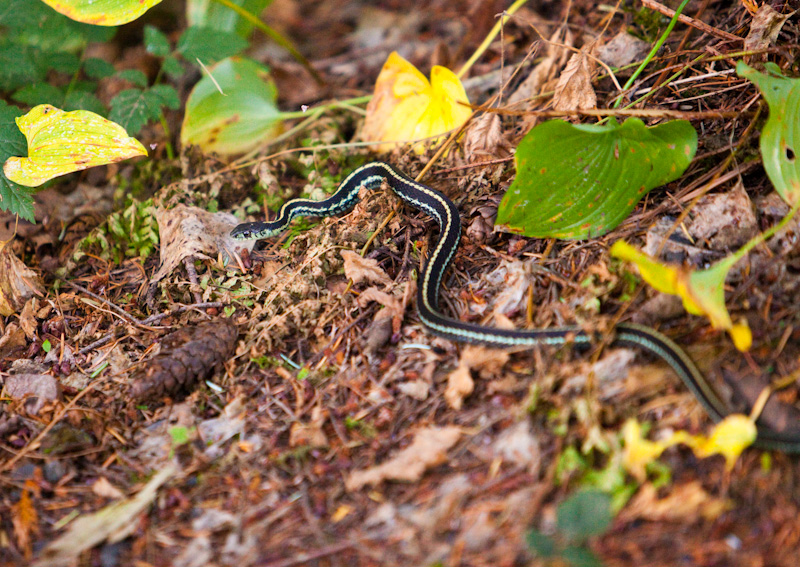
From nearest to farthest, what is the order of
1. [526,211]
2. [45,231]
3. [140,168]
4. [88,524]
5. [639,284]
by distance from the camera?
1. [88,524]
2. [639,284]
3. [526,211]
4. [45,231]
5. [140,168]

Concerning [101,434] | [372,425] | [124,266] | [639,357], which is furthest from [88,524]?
[639,357]

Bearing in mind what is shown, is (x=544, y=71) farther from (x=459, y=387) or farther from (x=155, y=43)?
(x=155, y=43)

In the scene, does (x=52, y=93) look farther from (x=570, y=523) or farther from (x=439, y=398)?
(x=570, y=523)

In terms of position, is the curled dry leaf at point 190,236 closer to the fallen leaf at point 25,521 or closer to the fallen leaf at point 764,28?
the fallen leaf at point 25,521

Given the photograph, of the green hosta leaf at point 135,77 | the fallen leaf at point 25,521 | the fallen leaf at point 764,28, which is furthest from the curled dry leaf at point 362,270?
the fallen leaf at point 764,28

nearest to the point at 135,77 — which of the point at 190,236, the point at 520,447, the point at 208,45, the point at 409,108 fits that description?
the point at 208,45

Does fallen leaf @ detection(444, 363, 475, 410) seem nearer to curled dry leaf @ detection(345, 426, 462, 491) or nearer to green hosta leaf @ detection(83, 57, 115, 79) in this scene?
curled dry leaf @ detection(345, 426, 462, 491)
